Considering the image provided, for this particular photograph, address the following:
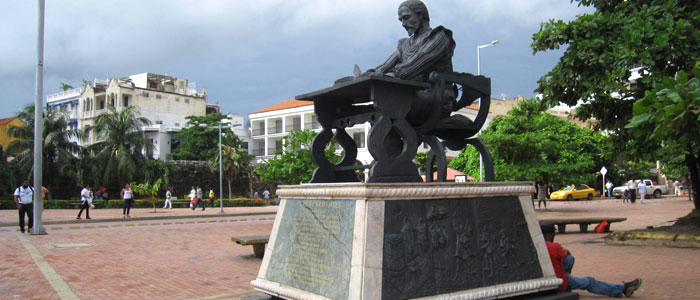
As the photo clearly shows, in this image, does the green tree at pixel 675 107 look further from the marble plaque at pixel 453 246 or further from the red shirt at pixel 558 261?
the red shirt at pixel 558 261

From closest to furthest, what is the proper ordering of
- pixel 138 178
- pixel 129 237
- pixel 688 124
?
pixel 688 124, pixel 129 237, pixel 138 178

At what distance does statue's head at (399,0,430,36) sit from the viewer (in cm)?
476

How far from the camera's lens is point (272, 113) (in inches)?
2063

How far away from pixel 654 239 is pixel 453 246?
8.49 meters

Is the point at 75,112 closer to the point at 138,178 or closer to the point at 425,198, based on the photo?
the point at 138,178

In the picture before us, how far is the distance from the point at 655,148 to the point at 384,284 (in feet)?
28.2

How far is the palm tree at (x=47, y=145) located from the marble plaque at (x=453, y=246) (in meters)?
35.7

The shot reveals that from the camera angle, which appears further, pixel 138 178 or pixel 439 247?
pixel 138 178

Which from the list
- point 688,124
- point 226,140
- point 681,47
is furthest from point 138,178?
point 688,124

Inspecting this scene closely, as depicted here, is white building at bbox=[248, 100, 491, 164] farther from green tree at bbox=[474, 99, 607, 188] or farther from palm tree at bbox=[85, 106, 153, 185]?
green tree at bbox=[474, 99, 607, 188]

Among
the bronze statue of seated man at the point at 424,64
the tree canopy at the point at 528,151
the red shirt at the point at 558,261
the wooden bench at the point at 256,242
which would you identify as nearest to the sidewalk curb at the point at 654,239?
the red shirt at the point at 558,261

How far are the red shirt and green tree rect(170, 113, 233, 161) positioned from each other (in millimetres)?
44519

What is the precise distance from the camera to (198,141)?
48.8 m

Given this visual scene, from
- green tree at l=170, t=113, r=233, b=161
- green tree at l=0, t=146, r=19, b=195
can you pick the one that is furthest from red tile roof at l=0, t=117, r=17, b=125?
green tree at l=0, t=146, r=19, b=195
